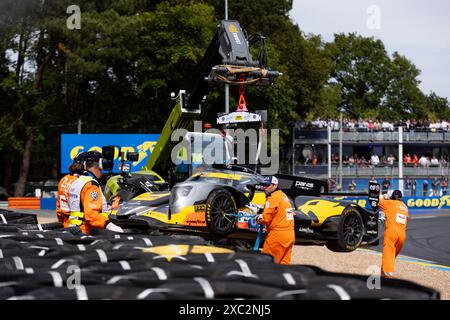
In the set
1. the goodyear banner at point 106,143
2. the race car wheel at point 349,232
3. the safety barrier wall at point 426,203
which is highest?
the goodyear banner at point 106,143

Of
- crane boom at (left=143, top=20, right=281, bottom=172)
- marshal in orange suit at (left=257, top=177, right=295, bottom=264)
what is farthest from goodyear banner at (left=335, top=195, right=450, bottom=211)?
marshal in orange suit at (left=257, top=177, right=295, bottom=264)

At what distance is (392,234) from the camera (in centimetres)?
1059

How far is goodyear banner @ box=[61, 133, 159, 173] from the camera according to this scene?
29.2 m

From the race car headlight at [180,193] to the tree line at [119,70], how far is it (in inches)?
999

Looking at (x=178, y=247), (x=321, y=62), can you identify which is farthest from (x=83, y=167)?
(x=321, y=62)

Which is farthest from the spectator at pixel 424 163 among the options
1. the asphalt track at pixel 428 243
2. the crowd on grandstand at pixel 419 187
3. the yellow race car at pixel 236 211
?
the yellow race car at pixel 236 211

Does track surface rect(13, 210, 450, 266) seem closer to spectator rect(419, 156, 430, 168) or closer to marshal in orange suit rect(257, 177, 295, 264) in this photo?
marshal in orange suit rect(257, 177, 295, 264)

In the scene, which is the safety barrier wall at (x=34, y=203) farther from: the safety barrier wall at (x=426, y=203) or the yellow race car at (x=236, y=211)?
the yellow race car at (x=236, y=211)

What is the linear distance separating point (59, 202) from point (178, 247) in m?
3.71

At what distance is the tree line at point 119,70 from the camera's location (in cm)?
3644

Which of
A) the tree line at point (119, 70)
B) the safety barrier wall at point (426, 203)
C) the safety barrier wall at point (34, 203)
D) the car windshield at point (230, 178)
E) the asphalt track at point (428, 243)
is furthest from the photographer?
the safety barrier wall at point (426, 203)

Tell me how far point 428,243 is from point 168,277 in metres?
17.4

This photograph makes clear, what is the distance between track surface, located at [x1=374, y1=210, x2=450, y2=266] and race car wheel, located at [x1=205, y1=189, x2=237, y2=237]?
21.8 ft
